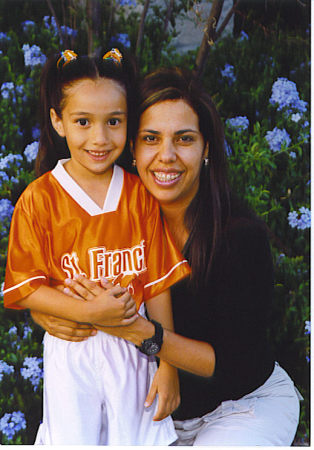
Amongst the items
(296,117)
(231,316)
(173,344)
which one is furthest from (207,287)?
(296,117)

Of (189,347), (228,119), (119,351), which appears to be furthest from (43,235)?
(228,119)

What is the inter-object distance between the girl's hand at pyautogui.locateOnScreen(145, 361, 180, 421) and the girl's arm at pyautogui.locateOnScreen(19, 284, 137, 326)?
26 centimetres

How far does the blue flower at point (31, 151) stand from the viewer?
2.16 meters

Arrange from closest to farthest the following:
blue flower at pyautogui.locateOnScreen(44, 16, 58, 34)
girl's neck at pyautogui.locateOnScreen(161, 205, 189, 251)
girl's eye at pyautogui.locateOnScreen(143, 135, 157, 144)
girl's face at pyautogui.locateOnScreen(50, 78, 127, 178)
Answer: girl's face at pyautogui.locateOnScreen(50, 78, 127, 178)
girl's eye at pyautogui.locateOnScreen(143, 135, 157, 144)
girl's neck at pyautogui.locateOnScreen(161, 205, 189, 251)
blue flower at pyautogui.locateOnScreen(44, 16, 58, 34)

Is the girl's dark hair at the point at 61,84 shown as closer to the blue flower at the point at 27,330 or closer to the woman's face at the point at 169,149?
the woman's face at the point at 169,149

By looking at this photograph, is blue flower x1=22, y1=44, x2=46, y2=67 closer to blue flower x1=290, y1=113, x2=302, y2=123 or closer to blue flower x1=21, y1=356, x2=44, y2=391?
blue flower x1=290, y1=113, x2=302, y2=123

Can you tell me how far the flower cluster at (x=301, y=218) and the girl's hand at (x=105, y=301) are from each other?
735mm

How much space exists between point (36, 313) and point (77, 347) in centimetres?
21

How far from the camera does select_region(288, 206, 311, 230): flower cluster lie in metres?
2.20

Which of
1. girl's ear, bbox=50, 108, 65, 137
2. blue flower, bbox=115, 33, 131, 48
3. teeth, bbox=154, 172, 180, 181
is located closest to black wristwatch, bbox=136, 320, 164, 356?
teeth, bbox=154, 172, 180, 181

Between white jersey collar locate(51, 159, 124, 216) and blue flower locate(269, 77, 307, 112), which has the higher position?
blue flower locate(269, 77, 307, 112)

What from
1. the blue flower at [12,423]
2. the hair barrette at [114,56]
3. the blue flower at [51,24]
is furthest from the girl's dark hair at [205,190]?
the blue flower at [12,423]

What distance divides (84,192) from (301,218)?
2.82ft

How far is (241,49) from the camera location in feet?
7.20
